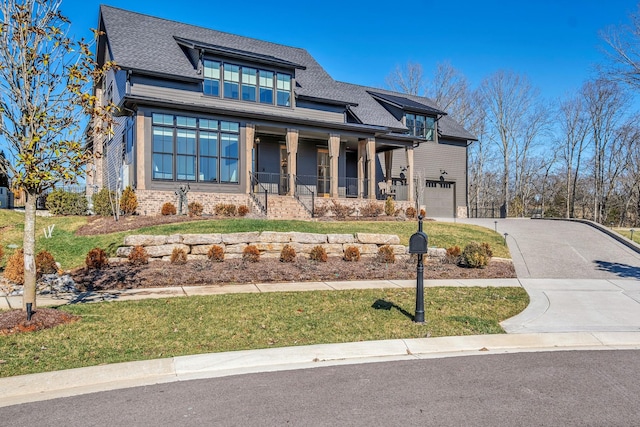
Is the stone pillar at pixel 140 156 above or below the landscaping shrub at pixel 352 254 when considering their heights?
above

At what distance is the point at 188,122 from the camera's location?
66.0 feet

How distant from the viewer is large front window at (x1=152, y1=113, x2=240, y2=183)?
19594 mm

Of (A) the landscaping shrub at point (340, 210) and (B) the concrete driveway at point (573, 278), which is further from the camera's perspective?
(A) the landscaping shrub at point (340, 210)

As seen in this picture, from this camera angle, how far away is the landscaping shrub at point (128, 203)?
1819 centimetres

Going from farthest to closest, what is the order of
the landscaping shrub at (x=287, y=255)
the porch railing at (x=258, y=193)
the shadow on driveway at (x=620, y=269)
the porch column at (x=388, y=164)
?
the porch column at (x=388, y=164) → the porch railing at (x=258, y=193) → the shadow on driveway at (x=620, y=269) → the landscaping shrub at (x=287, y=255)

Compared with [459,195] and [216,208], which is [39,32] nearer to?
[216,208]

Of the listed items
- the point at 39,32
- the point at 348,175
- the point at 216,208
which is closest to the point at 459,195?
the point at 348,175

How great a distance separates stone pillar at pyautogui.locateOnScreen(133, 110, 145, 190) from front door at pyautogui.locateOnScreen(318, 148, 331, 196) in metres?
10.0

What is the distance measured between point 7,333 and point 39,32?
414 centimetres

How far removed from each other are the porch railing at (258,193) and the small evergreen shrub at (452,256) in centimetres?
842

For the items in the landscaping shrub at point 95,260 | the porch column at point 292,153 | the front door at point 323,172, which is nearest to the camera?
the landscaping shrub at point 95,260

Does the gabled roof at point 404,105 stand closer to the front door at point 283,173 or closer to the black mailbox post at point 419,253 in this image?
the front door at point 283,173

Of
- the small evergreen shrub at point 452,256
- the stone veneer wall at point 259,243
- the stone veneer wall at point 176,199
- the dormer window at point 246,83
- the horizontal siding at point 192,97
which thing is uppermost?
the dormer window at point 246,83

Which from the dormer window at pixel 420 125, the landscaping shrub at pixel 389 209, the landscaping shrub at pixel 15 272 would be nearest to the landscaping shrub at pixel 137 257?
the landscaping shrub at pixel 15 272
